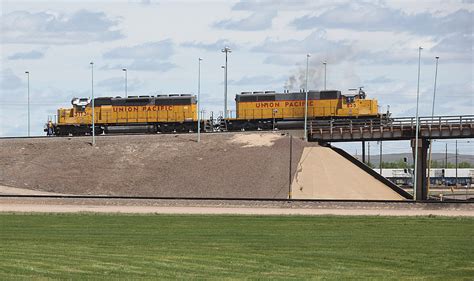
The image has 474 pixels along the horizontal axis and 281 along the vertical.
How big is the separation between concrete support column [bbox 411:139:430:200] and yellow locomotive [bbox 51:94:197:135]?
22.8 metres

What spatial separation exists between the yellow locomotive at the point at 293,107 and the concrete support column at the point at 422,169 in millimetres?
9158

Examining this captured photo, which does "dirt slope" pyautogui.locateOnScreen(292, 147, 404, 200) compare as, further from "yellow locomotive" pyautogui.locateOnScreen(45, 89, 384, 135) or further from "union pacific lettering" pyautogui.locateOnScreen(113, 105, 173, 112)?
"union pacific lettering" pyautogui.locateOnScreen(113, 105, 173, 112)

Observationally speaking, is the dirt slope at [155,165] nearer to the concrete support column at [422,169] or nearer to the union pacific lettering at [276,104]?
the union pacific lettering at [276,104]

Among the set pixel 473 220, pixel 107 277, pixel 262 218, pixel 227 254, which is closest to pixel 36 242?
pixel 227 254

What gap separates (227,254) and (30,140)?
61.9 metres

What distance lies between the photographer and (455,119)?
79875mm

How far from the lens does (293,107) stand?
290ft

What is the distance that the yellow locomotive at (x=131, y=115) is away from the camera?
90750mm

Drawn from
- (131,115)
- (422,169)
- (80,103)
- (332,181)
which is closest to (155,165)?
→ (131,115)

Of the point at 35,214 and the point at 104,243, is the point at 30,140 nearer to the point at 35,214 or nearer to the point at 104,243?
the point at 35,214

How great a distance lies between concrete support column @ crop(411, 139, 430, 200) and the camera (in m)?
75.9

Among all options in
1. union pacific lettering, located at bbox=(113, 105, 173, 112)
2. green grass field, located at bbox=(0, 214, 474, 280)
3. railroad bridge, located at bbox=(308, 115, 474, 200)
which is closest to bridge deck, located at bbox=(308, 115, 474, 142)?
railroad bridge, located at bbox=(308, 115, 474, 200)

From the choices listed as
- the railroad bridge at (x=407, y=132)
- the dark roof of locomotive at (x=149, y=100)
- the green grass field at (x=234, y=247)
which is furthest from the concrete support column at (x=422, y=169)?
the green grass field at (x=234, y=247)

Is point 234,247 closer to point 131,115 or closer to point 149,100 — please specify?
point 149,100
